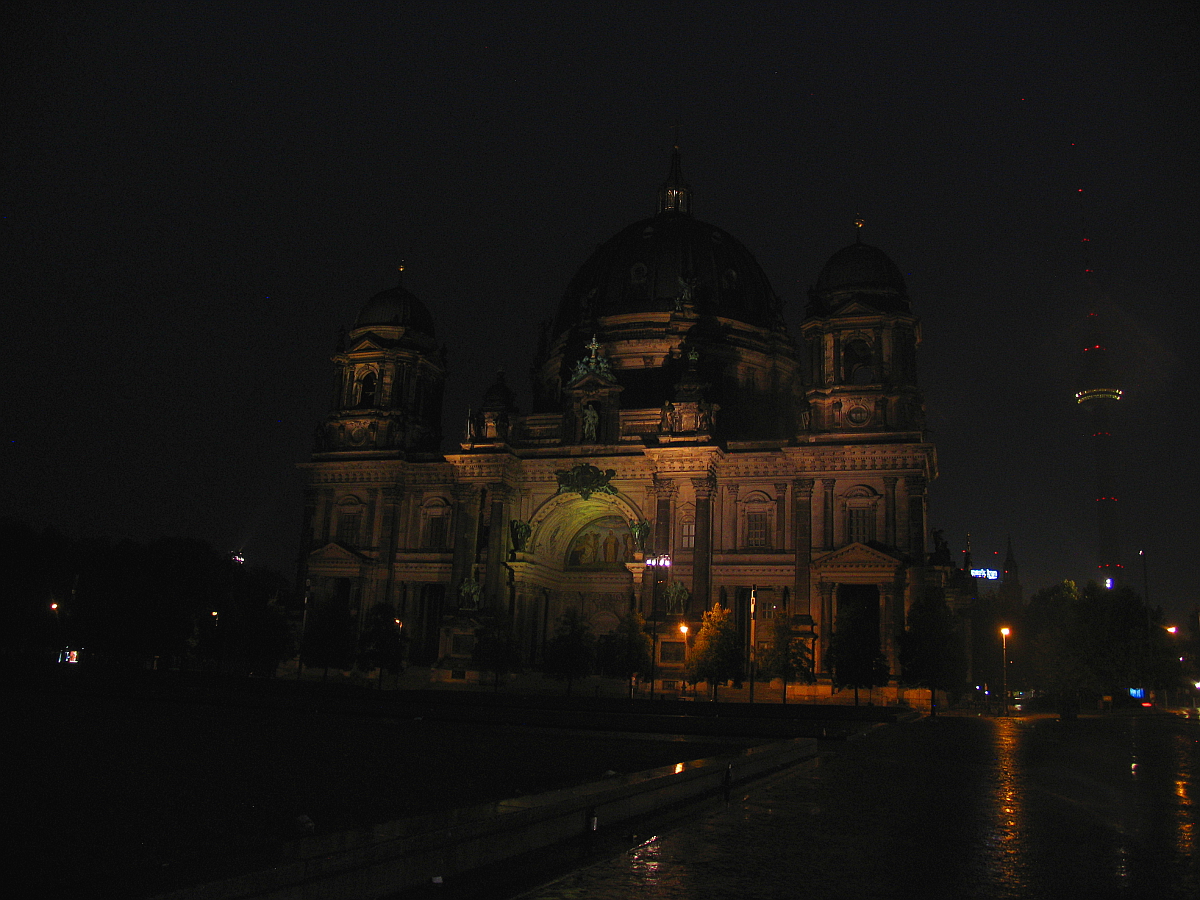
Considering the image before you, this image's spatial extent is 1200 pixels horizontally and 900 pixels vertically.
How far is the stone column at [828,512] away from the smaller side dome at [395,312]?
33271 mm

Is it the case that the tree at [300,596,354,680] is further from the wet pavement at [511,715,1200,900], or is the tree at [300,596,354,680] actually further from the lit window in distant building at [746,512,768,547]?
the wet pavement at [511,715,1200,900]

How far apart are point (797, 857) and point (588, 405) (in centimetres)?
5954

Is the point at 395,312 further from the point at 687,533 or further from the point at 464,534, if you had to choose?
the point at 687,533

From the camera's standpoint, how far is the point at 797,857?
1096cm

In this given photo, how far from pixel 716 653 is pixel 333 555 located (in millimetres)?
30275

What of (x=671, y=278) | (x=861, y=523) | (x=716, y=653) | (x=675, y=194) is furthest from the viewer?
(x=675, y=194)

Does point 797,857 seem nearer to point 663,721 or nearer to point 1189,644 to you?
point 663,721

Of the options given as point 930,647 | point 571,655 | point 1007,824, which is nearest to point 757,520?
point 571,655

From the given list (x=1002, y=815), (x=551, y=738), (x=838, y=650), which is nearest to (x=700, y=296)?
(x=838, y=650)

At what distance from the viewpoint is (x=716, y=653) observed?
54.8 metres

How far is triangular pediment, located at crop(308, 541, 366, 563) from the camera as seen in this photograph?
235 ft

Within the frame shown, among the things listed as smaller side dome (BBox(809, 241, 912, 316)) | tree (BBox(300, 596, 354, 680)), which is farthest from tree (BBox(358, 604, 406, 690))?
smaller side dome (BBox(809, 241, 912, 316))

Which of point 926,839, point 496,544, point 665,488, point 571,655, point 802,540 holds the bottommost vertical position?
point 926,839

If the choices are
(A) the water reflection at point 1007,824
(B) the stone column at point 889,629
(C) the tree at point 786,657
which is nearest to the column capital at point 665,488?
(C) the tree at point 786,657
